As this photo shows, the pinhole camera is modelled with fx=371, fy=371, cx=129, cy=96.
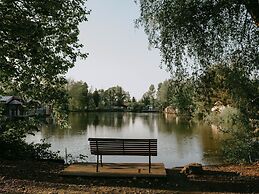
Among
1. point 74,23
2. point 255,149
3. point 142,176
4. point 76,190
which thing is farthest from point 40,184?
point 255,149

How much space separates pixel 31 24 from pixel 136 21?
3.16 metres

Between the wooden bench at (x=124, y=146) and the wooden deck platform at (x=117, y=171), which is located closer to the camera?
the wooden deck platform at (x=117, y=171)

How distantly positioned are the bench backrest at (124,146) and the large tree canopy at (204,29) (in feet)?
7.48

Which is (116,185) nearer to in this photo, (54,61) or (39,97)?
(54,61)

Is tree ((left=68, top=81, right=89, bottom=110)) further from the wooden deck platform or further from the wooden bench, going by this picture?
the wooden bench

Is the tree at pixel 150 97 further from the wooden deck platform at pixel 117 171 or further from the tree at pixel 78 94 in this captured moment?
the wooden deck platform at pixel 117 171

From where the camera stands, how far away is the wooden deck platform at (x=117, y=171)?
940 cm

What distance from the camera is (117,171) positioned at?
32.0ft

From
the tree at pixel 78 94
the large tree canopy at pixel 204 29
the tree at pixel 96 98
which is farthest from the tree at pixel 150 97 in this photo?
the large tree canopy at pixel 204 29

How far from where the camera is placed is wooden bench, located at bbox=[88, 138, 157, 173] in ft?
32.5

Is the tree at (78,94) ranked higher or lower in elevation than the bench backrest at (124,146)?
higher

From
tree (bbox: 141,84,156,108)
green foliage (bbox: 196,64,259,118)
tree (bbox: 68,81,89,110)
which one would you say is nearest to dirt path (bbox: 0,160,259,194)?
green foliage (bbox: 196,64,259,118)

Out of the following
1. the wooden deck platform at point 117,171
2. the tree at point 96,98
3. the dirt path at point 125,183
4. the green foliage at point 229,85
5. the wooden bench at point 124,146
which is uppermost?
the tree at point 96,98

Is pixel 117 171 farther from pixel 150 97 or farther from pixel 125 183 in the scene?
pixel 150 97
